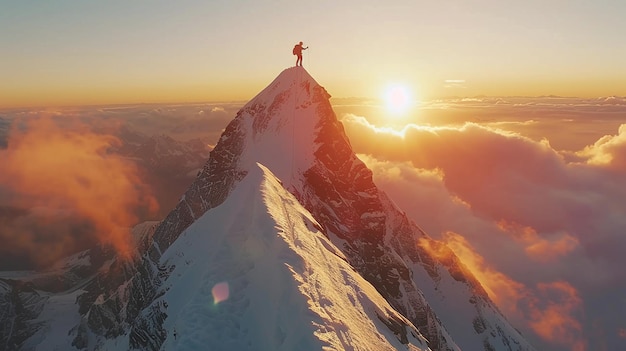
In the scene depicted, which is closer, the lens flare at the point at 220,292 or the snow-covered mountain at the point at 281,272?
the snow-covered mountain at the point at 281,272

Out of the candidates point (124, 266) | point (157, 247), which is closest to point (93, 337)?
Answer: point (124, 266)

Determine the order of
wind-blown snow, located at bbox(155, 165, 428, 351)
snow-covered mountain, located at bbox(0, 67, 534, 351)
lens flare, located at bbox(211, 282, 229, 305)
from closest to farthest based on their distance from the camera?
wind-blown snow, located at bbox(155, 165, 428, 351), snow-covered mountain, located at bbox(0, 67, 534, 351), lens flare, located at bbox(211, 282, 229, 305)

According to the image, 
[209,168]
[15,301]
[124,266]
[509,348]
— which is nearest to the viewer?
[209,168]

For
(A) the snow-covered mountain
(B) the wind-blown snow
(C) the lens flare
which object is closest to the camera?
(B) the wind-blown snow

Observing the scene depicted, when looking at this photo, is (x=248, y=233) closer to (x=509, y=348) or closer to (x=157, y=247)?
(x=157, y=247)

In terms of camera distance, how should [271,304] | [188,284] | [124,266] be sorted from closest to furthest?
[271,304] → [188,284] → [124,266]

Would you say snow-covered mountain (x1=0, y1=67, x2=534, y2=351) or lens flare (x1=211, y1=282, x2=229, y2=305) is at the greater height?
lens flare (x1=211, y1=282, x2=229, y2=305)

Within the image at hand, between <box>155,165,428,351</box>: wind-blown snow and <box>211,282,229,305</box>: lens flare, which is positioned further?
<box>211,282,229,305</box>: lens flare
